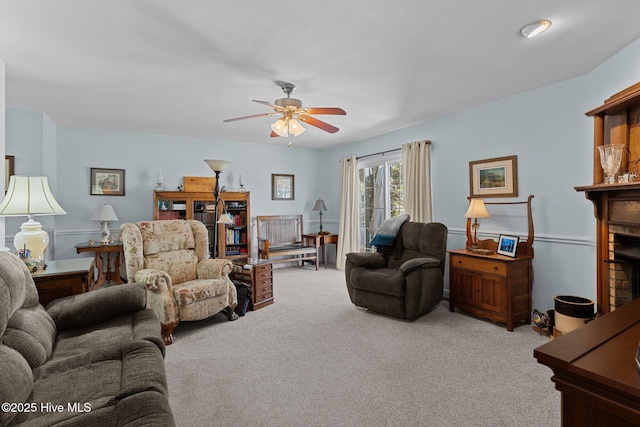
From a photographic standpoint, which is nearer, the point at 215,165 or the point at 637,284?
the point at 637,284

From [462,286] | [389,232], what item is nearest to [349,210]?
[389,232]

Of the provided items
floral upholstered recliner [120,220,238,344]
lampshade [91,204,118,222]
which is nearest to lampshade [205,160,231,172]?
floral upholstered recliner [120,220,238,344]

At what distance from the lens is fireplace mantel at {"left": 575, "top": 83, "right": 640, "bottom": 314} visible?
2189 mm

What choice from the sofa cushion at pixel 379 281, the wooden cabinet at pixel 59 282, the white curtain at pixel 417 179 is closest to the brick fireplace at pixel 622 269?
the sofa cushion at pixel 379 281

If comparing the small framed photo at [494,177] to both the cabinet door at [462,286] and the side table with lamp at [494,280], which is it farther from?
the cabinet door at [462,286]

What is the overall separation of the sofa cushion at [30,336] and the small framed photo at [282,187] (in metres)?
4.78

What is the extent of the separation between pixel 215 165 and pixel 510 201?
3754mm

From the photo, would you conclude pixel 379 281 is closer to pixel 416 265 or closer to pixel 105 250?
pixel 416 265

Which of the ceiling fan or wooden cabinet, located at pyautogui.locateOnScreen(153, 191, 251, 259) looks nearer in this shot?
the ceiling fan

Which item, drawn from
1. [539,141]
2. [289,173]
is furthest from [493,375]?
[289,173]

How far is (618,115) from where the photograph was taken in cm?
241

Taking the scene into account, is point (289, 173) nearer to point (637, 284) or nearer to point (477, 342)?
point (477, 342)

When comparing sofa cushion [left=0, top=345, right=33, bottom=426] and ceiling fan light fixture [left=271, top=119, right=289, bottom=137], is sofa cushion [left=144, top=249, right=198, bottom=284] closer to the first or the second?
ceiling fan light fixture [left=271, top=119, right=289, bottom=137]

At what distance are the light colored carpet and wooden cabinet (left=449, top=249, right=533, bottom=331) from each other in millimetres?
144
